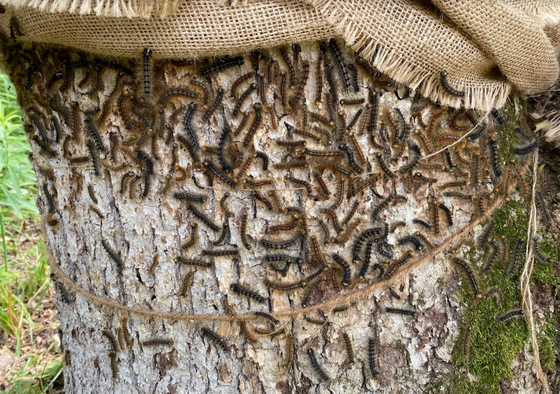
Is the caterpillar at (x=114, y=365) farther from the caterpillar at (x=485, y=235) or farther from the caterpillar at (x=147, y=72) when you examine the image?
the caterpillar at (x=485, y=235)

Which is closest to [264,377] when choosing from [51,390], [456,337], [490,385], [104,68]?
[456,337]

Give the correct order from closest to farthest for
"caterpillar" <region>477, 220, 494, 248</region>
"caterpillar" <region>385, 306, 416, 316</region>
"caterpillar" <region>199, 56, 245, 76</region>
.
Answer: "caterpillar" <region>199, 56, 245, 76</region> < "caterpillar" <region>385, 306, 416, 316</region> < "caterpillar" <region>477, 220, 494, 248</region>

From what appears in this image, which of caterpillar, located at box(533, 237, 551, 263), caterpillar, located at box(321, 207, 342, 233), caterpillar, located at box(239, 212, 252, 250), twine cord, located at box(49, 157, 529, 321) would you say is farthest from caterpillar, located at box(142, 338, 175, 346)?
caterpillar, located at box(533, 237, 551, 263)

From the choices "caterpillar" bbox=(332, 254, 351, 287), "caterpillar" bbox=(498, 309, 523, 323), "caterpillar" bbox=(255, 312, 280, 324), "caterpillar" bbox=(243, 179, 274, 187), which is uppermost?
"caterpillar" bbox=(243, 179, 274, 187)

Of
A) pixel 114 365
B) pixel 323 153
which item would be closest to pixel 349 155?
pixel 323 153

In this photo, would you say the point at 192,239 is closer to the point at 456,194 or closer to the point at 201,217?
the point at 201,217

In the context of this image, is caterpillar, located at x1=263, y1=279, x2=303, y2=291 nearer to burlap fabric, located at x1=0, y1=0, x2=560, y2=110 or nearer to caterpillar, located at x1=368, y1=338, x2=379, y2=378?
caterpillar, located at x1=368, y1=338, x2=379, y2=378
